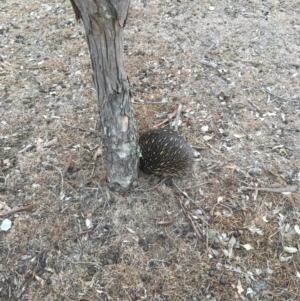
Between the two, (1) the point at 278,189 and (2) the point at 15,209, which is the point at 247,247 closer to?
(1) the point at 278,189

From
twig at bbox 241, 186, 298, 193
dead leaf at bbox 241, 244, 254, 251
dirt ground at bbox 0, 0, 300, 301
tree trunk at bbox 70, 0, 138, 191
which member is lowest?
dead leaf at bbox 241, 244, 254, 251

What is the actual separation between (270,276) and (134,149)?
1.28 metres

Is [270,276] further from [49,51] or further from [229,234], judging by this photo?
[49,51]

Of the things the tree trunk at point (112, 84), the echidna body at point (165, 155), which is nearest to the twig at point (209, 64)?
the echidna body at point (165, 155)

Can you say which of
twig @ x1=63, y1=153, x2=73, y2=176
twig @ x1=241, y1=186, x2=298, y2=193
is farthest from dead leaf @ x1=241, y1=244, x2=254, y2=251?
twig @ x1=63, y1=153, x2=73, y2=176

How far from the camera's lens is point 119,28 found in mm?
2084

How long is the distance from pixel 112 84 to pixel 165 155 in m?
0.78

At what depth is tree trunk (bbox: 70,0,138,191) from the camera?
1.97 meters

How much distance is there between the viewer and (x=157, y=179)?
3010 millimetres

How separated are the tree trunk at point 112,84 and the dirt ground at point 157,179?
0.83 ft

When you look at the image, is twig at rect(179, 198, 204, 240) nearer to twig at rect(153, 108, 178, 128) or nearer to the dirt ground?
the dirt ground

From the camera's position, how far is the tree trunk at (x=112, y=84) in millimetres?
1975

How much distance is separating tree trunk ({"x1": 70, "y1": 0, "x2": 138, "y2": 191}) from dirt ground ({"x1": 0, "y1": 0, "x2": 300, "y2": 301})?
252mm

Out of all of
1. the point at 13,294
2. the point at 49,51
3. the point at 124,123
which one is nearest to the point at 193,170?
the point at 124,123
